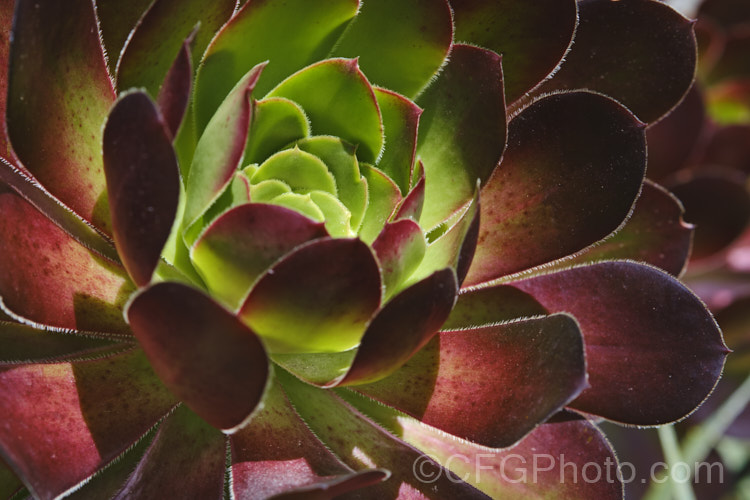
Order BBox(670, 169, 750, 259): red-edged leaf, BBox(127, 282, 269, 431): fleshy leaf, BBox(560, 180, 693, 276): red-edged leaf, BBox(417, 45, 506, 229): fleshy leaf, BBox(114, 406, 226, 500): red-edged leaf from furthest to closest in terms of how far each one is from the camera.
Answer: BBox(670, 169, 750, 259): red-edged leaf → BBox(560, 180, 693, 276): red-edged leaf → BBox(417, 45, 506, 229): fleshy leaf → BBox(114, 406, 226, 500): red-edged leaf → BBox(127, 282, 269, 431): fleshy leaf

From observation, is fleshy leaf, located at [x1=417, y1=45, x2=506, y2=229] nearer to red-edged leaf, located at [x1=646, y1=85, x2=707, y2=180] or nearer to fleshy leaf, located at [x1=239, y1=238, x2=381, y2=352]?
fleshy leaf, located at [x1=239, y1=238, x2=381, y2=352]

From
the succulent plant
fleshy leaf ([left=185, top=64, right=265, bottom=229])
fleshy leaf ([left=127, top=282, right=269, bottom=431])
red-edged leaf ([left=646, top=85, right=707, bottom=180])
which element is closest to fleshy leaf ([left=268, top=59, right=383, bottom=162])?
the succulent plant

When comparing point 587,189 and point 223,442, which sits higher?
point 587,189

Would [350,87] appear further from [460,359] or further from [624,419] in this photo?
[624,419]

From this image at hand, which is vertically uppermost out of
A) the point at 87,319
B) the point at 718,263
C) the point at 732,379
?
the point at 87,319

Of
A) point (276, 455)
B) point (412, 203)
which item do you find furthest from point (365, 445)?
point (412, 203)

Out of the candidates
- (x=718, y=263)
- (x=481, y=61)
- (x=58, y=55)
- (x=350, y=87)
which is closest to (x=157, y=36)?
(x=58, y=55)
